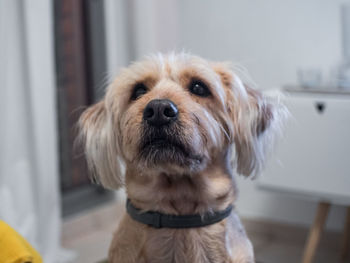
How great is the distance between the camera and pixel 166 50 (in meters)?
2.34

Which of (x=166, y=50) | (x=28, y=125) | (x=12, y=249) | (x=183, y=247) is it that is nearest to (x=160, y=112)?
(x=183, y=247)

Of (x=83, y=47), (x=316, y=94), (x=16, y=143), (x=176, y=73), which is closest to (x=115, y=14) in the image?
(x=83, y=47)

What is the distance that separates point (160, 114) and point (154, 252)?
318 millimetres

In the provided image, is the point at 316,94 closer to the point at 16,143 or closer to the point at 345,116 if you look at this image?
the point at 345,116

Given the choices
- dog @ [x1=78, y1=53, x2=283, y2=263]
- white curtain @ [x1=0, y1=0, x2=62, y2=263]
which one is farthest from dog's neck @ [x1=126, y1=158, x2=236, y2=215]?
white curtain @ [x1=0, y1=0, x2=62, y2=263]

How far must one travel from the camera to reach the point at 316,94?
5.90ft

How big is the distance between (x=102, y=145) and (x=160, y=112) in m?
0.24

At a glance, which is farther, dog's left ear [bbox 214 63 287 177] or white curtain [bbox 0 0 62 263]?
white curtain [bbox 0 0 62 263]

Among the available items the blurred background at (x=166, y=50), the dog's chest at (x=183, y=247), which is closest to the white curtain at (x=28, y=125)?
the blurred background at (x=166, y=50)

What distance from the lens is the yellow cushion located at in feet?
3.18

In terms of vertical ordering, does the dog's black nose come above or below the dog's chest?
above

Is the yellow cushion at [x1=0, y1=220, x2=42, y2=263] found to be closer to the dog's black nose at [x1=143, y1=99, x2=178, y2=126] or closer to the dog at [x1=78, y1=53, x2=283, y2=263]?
the dog at [x1=78, y1=53, x2=283, y2=263]

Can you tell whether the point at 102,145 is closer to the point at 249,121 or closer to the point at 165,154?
the point at 165,154

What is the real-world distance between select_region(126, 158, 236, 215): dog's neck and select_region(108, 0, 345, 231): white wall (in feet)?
→ 3.88
